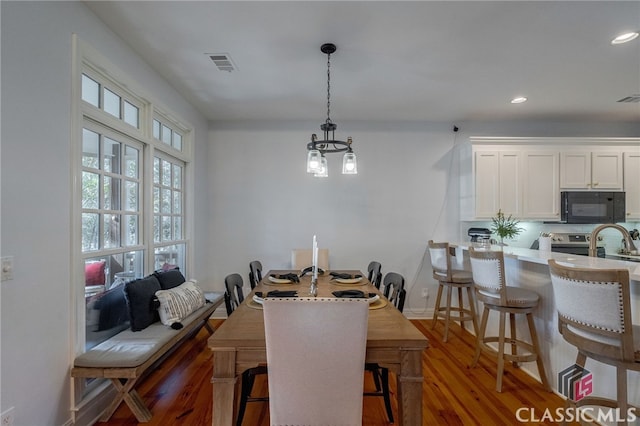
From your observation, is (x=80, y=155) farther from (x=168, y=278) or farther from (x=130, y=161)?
(x=168, y=278)

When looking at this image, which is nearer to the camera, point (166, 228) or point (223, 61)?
point (223, 61)

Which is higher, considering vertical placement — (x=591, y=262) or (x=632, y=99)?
(x=632, y=99)

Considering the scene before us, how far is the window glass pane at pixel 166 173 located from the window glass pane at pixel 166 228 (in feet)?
1.23

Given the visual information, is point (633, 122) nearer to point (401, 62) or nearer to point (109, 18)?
point (401, 62)

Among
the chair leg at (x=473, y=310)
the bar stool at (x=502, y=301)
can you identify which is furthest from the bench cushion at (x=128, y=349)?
the chair leg at (x=473, y=310)

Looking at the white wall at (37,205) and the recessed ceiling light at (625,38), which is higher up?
the recessed ceiling light at (625,38)

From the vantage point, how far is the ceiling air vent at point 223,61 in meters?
2.59

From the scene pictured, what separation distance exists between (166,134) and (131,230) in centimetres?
121

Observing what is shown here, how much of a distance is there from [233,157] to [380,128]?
2.08 meters

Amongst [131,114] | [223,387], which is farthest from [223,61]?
[223,387]

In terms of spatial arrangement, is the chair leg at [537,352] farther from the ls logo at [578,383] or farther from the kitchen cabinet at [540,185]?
the kitchen cabinet at [540,185]

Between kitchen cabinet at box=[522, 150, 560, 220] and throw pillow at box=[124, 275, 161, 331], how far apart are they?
14.0 feet

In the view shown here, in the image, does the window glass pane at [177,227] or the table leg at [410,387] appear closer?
the table leg at [410,387]

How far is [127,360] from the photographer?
1.90 metres
